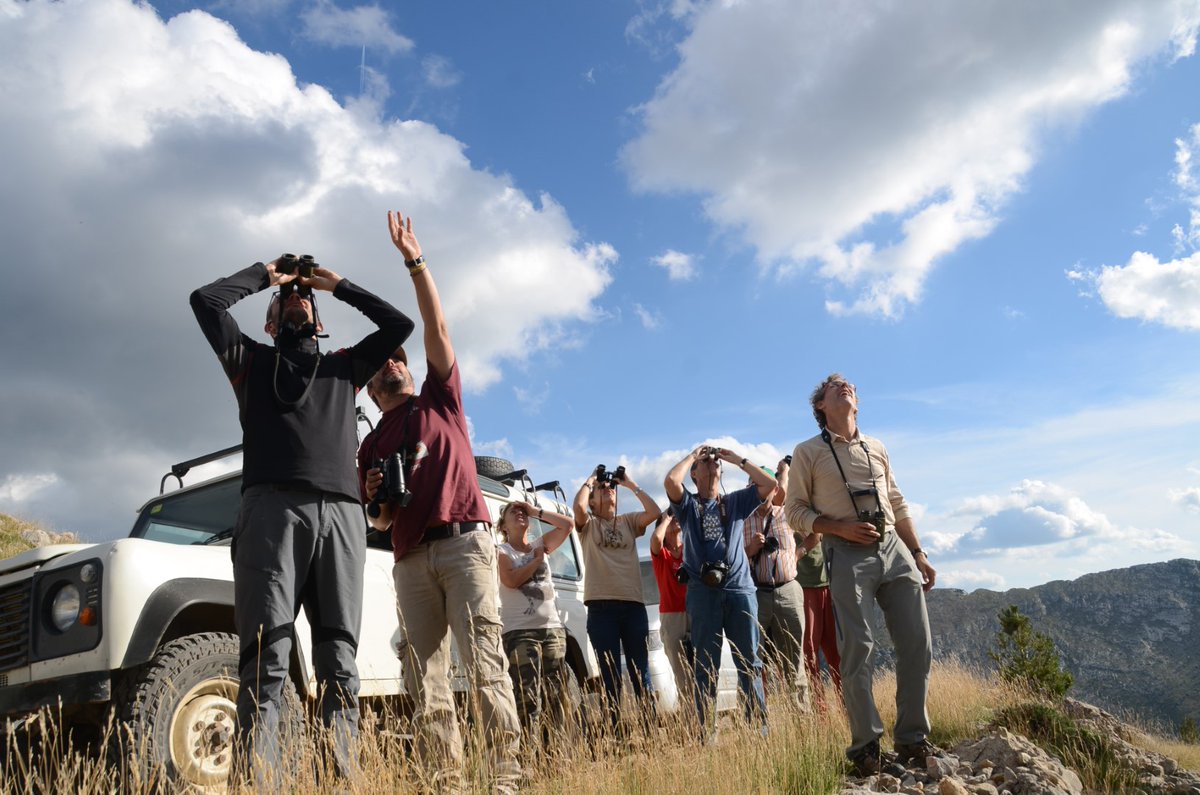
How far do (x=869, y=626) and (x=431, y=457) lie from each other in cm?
243

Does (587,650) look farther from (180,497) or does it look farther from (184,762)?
(184,762)

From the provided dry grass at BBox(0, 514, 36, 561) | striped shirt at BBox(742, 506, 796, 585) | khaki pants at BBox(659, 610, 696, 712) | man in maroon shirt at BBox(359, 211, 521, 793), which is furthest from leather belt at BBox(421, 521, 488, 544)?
dry grass at BBox(0, 514, 36, 561)

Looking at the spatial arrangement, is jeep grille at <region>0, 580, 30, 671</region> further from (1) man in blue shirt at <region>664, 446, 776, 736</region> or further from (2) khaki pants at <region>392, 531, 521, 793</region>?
(1) man in blue shirt at <region>664, 446, 776, 736</region>

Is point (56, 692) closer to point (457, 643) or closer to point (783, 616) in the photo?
point (457, 643)

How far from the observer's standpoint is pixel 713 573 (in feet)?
18.5

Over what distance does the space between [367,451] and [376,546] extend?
4.82 ft

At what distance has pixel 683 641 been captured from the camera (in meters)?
6.50

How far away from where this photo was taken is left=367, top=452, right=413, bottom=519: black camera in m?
3.80

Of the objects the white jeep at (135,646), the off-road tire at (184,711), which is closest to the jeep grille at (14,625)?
the white jeep at (135,646)

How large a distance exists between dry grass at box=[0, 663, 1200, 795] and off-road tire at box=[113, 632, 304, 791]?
0.15 meters

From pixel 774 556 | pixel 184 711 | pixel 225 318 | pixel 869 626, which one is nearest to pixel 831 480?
pixel 869 626

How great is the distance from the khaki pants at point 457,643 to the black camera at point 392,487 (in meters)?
0.23

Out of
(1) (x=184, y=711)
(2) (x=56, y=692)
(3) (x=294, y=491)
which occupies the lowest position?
(1) (x=184, y=711)

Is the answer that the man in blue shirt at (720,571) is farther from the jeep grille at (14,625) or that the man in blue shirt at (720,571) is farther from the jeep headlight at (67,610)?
the jeep grille at (14,625)
